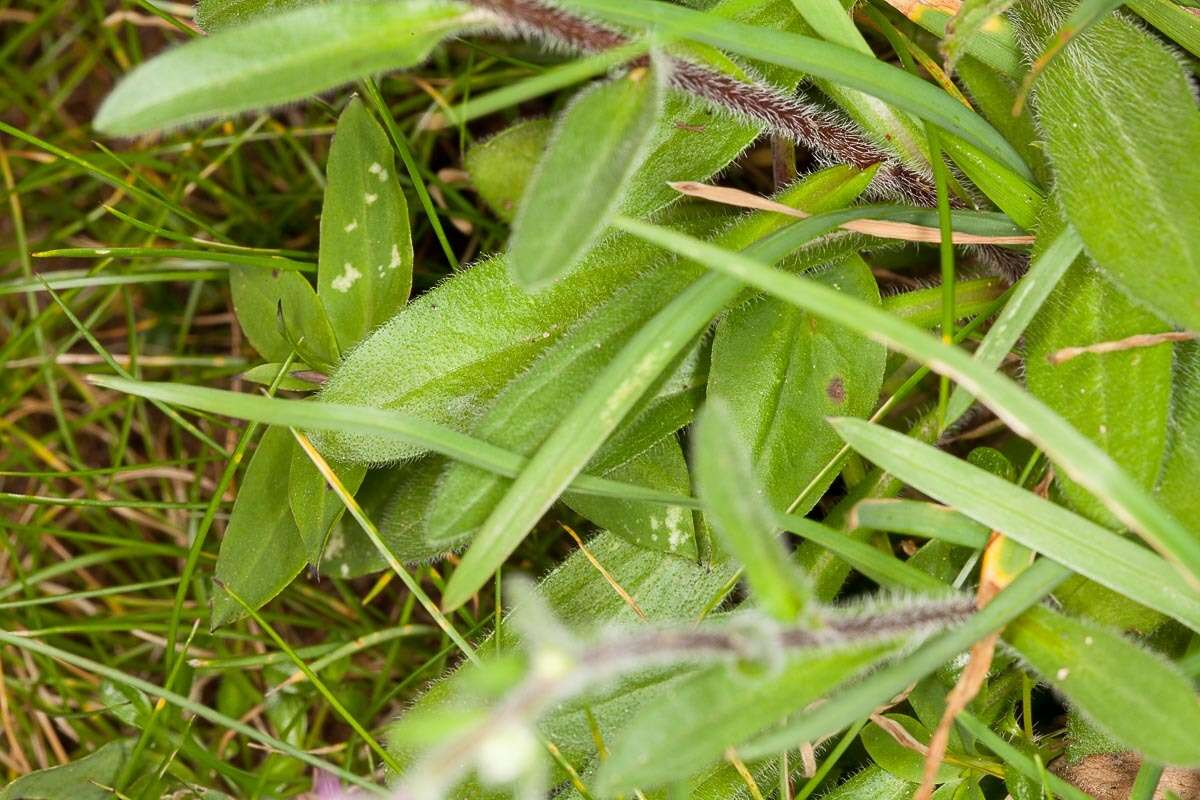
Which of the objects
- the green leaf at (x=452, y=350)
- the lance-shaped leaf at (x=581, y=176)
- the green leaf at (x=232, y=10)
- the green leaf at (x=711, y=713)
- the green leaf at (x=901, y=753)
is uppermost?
the green leaf at (x=232, y=10)

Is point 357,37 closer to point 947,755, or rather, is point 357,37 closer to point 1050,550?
point 1050,550

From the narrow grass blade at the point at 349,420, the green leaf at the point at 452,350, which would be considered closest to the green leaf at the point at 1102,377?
the narrow grass blade at the point at 349,420

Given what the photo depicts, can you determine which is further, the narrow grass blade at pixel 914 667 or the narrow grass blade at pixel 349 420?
the narrow grass blade at pixel 349 420

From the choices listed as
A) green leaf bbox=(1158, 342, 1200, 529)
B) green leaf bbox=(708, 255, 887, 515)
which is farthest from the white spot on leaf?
green leaf bbox=(1158, 342, 1200, 529)

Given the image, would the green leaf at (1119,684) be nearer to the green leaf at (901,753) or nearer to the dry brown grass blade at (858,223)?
the green leaf at (901,753)

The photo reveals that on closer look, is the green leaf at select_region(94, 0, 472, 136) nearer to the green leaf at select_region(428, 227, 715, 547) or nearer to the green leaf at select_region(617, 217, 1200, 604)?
the green leaf at select_region(617, 217, 1200, 604)

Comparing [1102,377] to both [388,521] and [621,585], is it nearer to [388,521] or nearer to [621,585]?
[621,585]

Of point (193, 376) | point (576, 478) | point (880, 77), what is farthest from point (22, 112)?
point (880, 77)
